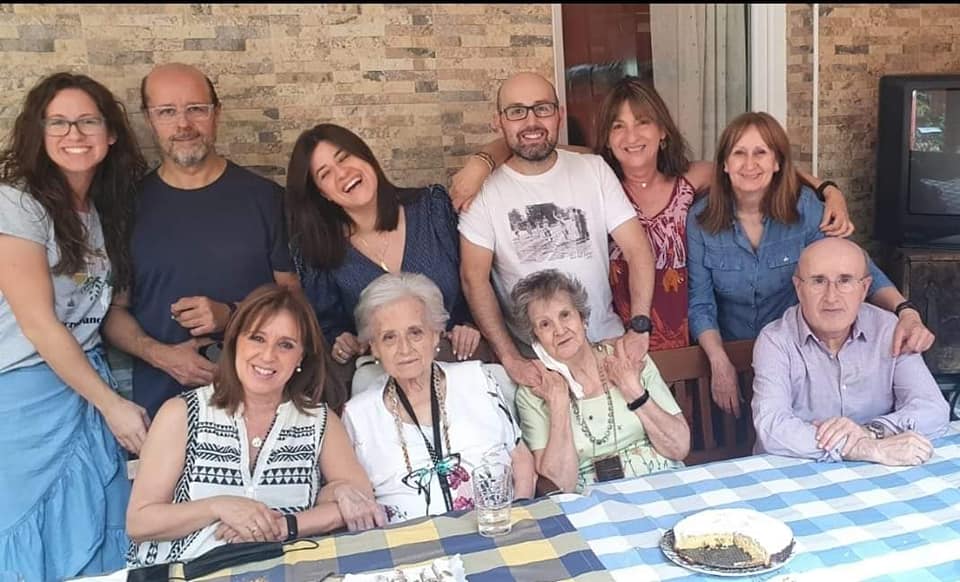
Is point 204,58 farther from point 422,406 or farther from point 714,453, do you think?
point 714,453

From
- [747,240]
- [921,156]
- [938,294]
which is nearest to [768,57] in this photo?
[921,156]

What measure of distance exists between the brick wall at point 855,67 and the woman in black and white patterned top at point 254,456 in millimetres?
2780

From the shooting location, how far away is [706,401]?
236cm

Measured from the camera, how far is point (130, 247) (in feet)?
7.45

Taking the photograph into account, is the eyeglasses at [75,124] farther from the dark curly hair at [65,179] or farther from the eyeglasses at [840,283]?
the eyeglasses at [840,283]

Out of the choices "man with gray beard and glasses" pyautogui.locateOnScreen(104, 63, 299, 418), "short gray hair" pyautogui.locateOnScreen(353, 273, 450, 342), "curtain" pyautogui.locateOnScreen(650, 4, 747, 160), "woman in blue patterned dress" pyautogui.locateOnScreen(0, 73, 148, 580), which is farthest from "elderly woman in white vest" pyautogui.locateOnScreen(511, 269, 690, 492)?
"curtain" pyautogui.locateOnScreen(650, 4, 747, 160)

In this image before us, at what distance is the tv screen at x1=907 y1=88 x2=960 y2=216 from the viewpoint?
3.45 metres

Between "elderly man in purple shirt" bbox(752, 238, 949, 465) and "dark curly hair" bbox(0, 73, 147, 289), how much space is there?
172cm

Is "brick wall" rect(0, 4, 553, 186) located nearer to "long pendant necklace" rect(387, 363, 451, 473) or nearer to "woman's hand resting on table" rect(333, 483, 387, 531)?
"long pendant necklace" rect(387, 363, 451, 473)

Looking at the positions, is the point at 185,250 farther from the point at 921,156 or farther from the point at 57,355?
the point at 921,156

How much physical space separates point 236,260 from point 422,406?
75cm

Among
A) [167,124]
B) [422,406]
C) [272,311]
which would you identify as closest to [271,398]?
[272,311]

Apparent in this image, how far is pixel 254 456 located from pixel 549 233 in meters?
1.06

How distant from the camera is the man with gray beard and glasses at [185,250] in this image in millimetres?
2262
